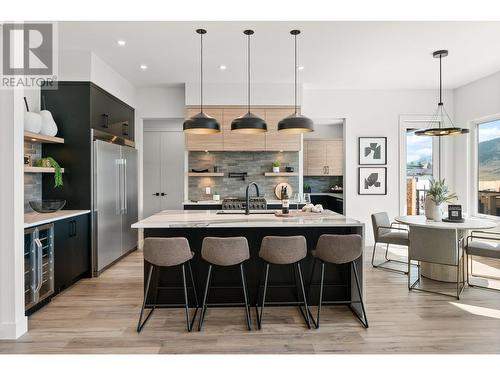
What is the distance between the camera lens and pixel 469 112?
20.0ft

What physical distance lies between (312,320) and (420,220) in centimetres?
222

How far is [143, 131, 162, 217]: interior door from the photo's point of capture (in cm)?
769

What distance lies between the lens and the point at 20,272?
285 centimetres

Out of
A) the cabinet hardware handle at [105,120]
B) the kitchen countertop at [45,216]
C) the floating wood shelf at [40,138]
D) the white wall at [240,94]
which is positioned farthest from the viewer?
the white wall at [240,94]

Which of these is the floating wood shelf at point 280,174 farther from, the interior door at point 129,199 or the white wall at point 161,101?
the interior door at point 129,199

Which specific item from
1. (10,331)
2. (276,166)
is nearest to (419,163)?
(276,166)

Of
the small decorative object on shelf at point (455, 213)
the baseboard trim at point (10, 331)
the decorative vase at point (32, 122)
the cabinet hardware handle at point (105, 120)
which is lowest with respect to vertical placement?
the baseboard trim at point (10, 331)

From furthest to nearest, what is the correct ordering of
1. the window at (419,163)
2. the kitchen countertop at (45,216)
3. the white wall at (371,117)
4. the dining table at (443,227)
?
the window at (419,163) → the white wall at (371,117) → the dining table at (443,227) → the kitchen countertop at (45,216)

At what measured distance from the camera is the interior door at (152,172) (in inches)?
303

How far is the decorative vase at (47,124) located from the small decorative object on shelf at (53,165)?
0.32 metres

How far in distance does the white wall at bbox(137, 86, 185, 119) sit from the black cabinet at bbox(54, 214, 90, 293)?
2728 millimetres

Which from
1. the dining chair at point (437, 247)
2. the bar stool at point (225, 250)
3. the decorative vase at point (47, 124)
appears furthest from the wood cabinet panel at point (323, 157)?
the bar stool at point (225, 250)
